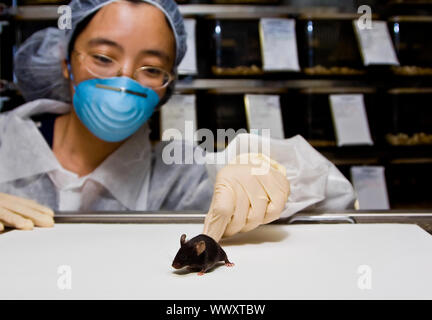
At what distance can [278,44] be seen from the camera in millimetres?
1823

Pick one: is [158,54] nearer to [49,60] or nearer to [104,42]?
[104,42]

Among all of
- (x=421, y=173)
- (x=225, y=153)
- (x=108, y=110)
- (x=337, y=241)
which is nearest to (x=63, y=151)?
(x=108, y=110)

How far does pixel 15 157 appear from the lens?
112cm

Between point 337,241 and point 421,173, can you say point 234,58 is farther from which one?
point 337,241

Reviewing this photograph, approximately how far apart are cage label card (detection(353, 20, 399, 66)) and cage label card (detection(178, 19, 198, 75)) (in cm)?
69

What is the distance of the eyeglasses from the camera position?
3.19 ft

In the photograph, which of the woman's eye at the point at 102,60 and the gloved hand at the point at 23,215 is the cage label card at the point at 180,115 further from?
the gloved hand at the point at 23,215

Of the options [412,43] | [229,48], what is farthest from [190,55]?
[412,43]

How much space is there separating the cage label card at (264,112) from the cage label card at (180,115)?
0.78 feet

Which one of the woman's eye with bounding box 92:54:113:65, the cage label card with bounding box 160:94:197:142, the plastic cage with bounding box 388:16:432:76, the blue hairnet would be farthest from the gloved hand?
the plastic cage with bounding box 388:16:432:76

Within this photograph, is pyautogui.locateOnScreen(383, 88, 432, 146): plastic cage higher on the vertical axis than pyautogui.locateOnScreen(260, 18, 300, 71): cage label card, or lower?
lower

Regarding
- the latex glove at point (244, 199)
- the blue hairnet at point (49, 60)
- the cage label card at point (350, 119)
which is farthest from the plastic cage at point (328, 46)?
the latex glove at point (244, 199)

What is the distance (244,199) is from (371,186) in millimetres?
1438

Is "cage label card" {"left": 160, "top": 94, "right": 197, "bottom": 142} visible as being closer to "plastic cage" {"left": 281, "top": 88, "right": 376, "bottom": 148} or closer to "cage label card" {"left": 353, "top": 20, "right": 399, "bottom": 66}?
"plastic cage" {"left": 281, "top": 88, "right": 376, "bottom": 148}
